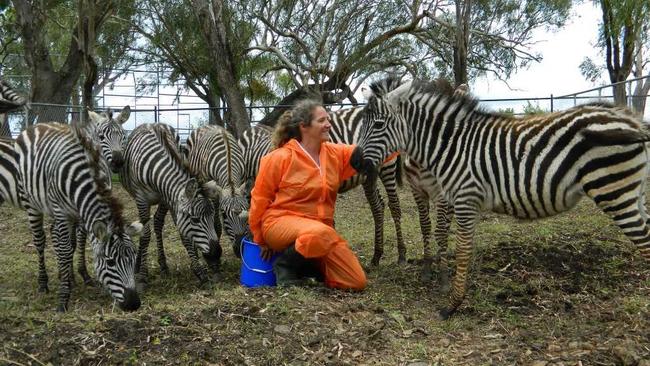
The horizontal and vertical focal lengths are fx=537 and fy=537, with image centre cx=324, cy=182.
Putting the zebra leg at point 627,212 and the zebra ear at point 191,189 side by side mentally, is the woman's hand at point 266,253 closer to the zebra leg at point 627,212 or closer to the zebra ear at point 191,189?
the zebra ear at point 191,189

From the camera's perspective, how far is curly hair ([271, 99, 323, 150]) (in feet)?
18.2

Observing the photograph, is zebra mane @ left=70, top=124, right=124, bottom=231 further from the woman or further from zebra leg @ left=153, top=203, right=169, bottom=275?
zebra leg @ left=153, top=203, right=169, bottom=275

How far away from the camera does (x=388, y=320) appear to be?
15.0 feet

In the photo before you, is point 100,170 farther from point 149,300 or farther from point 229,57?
point 229,57

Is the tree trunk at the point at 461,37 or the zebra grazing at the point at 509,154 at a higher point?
the tree trunk at the point at 461,37

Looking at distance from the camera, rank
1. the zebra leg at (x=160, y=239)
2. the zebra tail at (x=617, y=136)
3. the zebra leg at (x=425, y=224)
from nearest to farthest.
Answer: the zebra tail at (x=617, y=136) → the zebra leg at (x=425, y=224) → the zebra leg at (x=160, y=239)

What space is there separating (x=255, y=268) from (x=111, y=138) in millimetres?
5139

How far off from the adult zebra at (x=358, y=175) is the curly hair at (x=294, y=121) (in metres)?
1.37

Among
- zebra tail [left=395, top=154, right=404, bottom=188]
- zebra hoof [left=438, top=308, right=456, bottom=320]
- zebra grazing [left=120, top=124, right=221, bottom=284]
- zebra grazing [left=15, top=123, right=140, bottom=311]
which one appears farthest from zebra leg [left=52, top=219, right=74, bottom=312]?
zebra tail [left=395, top=154, right=404, bottom=188]

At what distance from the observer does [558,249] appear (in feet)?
21.2

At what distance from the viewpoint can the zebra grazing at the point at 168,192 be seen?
648cm

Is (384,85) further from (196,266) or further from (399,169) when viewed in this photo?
(196,266)

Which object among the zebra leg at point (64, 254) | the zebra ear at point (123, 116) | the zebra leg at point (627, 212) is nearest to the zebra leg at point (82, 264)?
the zebra leg at point (64, 254)

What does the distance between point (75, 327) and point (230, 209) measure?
2.76 meters
